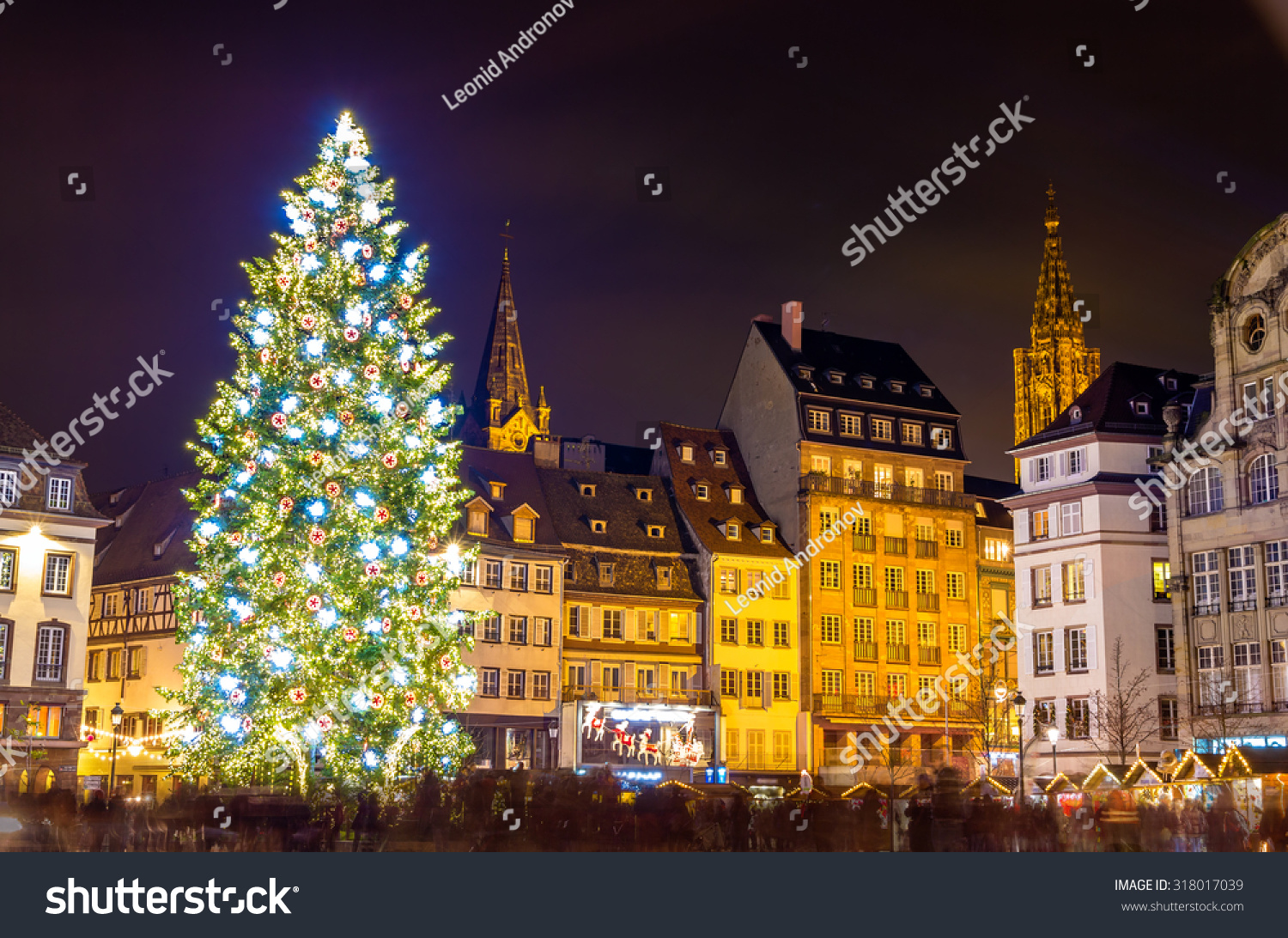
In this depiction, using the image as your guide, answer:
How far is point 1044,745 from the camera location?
62938 mm

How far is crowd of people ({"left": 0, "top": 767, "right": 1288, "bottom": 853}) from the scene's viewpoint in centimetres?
2636

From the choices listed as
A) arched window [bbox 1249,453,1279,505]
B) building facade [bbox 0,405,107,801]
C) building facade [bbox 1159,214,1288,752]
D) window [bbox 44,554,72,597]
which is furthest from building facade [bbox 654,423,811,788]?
window [bbox 44,554,72,597]

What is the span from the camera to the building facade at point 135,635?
63.3 meters

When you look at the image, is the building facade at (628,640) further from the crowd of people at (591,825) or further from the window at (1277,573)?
the crowd of people at (591,825)

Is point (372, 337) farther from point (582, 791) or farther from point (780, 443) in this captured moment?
point (780, 443)

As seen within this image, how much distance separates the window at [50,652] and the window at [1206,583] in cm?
3867

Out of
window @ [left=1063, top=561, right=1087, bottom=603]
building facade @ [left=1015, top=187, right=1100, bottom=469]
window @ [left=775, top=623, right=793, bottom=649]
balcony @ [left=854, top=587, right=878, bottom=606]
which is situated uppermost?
building facade @ [left=1015, top=187, right=1100, bottom=469]

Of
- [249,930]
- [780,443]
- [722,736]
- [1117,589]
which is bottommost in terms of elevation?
[249,930]

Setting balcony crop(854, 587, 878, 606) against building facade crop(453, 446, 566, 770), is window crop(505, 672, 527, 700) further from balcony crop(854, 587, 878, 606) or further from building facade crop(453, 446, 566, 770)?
balcony crop(854, 587, 878, 606)

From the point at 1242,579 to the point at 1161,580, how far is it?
318 inches

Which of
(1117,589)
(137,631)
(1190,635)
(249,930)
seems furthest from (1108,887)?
(137,631)

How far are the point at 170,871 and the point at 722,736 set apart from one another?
52853 mm

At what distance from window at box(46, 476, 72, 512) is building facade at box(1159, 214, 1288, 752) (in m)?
38.4

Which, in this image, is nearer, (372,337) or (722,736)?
(372,337)
